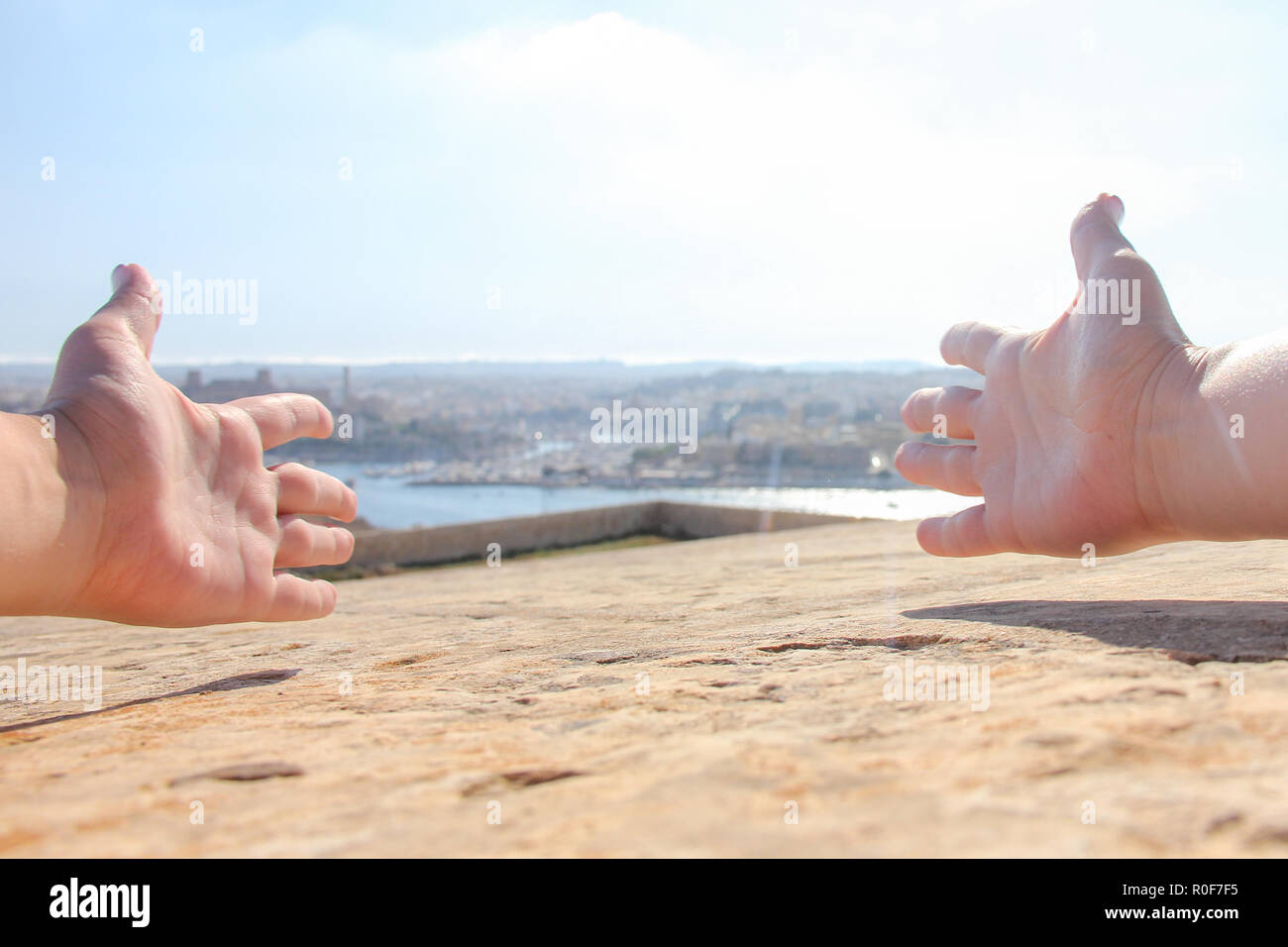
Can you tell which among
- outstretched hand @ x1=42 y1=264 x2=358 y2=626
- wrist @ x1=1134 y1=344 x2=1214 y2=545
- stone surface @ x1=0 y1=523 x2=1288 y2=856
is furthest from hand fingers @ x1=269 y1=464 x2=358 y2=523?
wrist @ x1=1134 y1=344 x2=1214 y2=545

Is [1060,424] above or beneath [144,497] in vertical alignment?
above

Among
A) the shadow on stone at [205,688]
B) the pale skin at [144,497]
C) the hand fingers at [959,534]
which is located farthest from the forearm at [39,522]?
the hand fingers at [959,534]

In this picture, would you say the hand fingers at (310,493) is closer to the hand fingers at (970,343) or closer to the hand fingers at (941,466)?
the hand fingers at (941,466)

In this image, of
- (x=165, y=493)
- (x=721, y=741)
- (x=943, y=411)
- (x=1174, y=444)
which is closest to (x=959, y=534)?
(x=943, y=411)

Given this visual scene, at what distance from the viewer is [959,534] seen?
2.38m

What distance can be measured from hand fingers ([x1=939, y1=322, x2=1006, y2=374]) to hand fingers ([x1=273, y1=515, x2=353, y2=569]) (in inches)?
66.5

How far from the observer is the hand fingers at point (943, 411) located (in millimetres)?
2465

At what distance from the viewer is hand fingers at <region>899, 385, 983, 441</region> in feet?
8.09

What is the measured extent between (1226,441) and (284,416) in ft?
6.69

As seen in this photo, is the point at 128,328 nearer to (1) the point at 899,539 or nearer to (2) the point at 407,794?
(2) the point at 407,794

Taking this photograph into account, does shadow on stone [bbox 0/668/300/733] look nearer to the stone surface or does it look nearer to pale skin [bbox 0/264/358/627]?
the stone surface

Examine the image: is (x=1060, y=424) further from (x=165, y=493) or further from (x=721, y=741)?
(x=165, y=493)
